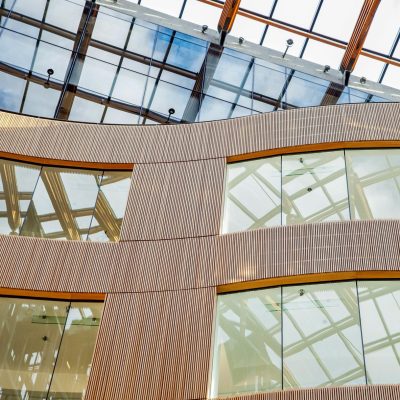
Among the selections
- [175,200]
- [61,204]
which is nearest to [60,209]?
[61,204]

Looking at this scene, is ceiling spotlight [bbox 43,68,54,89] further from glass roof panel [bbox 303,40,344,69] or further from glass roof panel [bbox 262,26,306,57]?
glass roof panel [bbox 303,40,344,69]

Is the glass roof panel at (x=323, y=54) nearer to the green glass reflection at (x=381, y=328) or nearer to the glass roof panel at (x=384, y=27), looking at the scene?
the glass roof panel at (x=384, y=27)

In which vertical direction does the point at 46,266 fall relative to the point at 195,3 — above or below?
below

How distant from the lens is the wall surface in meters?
12.7

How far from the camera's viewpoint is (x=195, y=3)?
23906 millimetres

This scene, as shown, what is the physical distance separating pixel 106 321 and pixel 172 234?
2.41 metres

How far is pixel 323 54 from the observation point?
23.8 metres

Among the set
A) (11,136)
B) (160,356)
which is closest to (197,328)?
(160,356)

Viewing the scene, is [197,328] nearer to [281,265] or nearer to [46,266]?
[281,265]

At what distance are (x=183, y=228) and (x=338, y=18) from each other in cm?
1241

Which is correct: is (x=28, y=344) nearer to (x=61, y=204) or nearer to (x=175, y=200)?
(x=61, y=204)

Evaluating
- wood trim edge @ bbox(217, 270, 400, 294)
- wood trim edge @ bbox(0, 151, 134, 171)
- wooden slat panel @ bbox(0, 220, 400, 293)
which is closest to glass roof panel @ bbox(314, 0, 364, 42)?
wood trim edge @ bbox(0, 151, 134, 171)

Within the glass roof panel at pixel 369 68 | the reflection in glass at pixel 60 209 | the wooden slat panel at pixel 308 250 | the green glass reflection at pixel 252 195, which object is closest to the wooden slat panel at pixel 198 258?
the wooden slat panel at pixel 308 250

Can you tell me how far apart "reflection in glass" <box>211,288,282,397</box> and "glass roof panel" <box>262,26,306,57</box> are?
12.0m
